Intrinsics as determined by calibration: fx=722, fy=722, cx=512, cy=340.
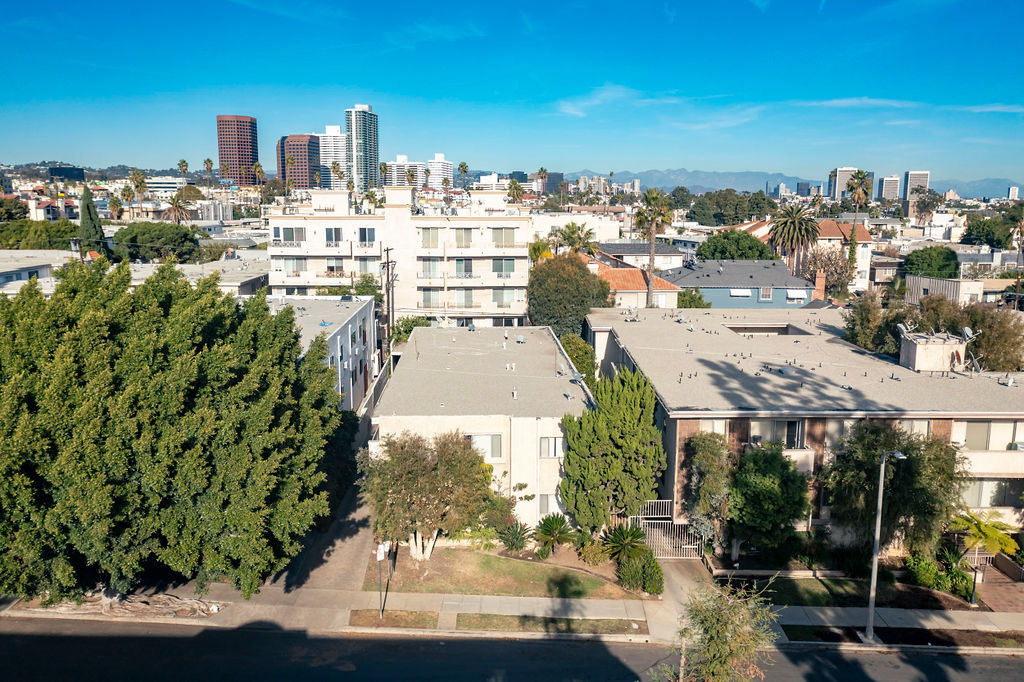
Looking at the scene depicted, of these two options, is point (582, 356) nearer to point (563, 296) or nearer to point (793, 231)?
point (563, 296)

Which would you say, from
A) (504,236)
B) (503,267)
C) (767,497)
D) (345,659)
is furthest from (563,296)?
(345,659)

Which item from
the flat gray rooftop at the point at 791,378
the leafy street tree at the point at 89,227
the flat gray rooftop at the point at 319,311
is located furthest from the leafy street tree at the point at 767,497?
the leafy street tree at the point at 89,227

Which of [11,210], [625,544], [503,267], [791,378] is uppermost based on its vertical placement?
[11,210]

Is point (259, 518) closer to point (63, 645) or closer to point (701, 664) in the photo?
point (63, 645)

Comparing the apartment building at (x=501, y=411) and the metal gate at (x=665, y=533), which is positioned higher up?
the apartment building at (x=501, y=411)

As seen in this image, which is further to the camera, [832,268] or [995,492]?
[832,268]

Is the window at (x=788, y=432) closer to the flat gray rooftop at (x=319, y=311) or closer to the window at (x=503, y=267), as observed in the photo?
Answer: the flat gray rooftop at (x=319, y=311)
